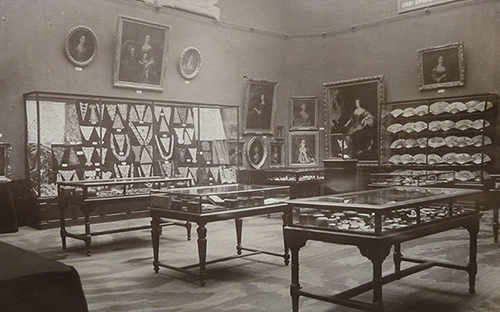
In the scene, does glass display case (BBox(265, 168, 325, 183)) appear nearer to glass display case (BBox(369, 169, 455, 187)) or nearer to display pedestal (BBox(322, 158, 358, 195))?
display pedestal (BBox(322, 158, 358, 195))

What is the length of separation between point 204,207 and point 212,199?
162 millimetres

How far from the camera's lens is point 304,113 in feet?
47.1

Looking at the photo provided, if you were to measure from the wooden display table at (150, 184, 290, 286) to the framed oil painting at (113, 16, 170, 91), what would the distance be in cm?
552

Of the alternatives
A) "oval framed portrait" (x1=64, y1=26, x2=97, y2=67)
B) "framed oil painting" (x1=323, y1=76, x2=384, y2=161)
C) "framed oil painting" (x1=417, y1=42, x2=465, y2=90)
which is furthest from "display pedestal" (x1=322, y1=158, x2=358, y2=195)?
"oval framed portrait" (x1=64, y1=26, x2=97, y2=67)

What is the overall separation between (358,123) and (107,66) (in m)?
6.60

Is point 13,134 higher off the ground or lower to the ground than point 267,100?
lower

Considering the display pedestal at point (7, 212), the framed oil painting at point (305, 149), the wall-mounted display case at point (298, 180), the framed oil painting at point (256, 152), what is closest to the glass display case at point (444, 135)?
the wall-mounted display case at point (298, 180)

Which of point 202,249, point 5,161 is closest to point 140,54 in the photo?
point 5,161

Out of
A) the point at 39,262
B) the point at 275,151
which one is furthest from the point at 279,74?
the point at 39,262

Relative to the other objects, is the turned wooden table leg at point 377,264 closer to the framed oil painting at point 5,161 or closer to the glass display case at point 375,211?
the glass display case at point 375,211

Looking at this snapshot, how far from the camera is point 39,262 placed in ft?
6.64

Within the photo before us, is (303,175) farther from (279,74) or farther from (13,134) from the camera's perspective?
(13,134)

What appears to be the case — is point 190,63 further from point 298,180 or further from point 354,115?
Result: point 354,115

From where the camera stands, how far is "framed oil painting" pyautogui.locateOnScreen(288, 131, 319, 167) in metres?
14.3
